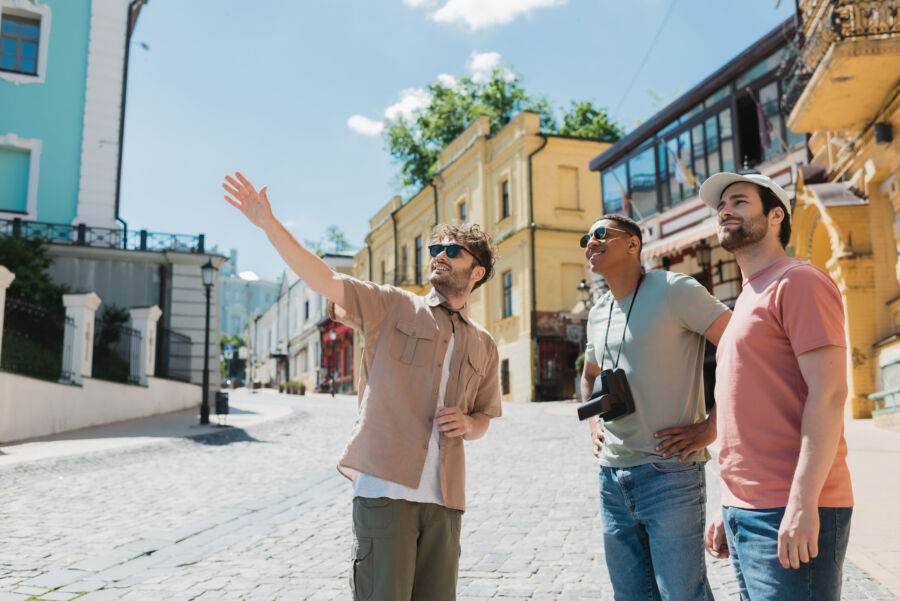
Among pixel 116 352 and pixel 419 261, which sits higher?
pixel 419 261

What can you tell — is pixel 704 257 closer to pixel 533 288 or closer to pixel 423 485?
pixel 533 288

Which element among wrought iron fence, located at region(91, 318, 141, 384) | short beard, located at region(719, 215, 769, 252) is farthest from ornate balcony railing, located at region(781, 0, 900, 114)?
wrought iron fence, located at region(91, 318, 141, 384)

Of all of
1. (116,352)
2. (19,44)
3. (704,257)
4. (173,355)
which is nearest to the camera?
(116,352)

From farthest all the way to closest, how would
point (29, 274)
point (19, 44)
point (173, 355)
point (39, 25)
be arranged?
point (173, 355)
point (39, 25)
point (19, 44)
point (29, 274)

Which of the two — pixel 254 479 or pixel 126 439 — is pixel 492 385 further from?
pixel 126 439

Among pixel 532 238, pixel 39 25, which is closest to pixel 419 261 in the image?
pixel 532 238

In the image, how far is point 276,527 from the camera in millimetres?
6512

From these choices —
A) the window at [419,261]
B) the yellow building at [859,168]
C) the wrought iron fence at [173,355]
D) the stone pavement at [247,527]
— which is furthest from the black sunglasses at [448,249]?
the window at [419,261]

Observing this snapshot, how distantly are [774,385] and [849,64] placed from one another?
403 inches

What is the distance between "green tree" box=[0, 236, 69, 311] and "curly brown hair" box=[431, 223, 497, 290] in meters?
17.7

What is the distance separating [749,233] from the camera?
2.42m

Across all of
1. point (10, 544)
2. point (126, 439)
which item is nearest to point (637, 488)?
point (10, 544)

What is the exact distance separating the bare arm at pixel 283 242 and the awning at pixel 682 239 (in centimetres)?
1481

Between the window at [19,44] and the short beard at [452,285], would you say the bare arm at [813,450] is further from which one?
the window at [19,44]
